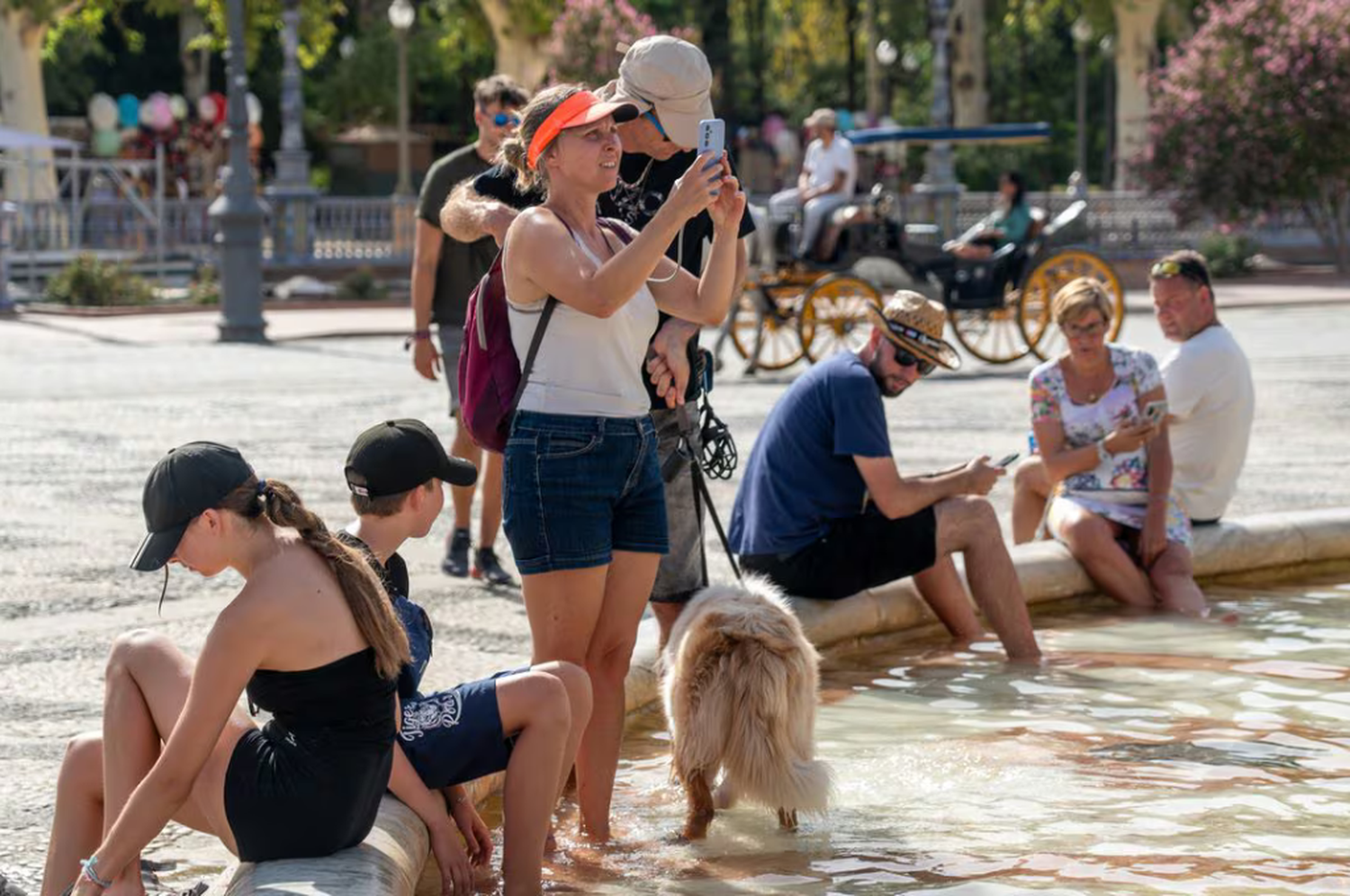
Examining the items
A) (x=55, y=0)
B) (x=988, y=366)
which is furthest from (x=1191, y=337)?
(x=55, y=0)

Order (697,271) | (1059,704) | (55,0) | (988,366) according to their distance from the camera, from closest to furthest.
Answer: (697,271)
(1059,704)
(988,366)
(55,0)

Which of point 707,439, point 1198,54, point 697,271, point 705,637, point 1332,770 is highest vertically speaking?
point 1198,54

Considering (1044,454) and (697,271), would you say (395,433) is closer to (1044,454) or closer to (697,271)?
(697,271)

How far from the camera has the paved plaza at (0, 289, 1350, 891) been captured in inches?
233

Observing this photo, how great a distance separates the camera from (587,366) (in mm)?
4371

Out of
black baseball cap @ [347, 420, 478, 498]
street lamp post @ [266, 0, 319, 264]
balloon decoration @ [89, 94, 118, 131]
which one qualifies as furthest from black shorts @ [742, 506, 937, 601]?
balloon decoration @ [89, 94, 118, 131]

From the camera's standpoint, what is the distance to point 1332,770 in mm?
5332

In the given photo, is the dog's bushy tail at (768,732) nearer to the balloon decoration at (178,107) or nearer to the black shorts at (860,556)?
the black shorts at (860,556)

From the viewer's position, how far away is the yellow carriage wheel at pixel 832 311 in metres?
16.5

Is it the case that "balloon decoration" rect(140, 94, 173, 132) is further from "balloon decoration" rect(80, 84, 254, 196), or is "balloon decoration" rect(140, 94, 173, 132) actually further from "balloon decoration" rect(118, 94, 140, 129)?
"balloon decoration" rect(118, 94, 140, 129)

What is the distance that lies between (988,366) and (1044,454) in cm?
1017

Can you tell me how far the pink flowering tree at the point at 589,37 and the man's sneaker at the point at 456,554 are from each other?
27.1m

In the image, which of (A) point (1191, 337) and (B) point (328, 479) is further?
(B) point (328, 479)

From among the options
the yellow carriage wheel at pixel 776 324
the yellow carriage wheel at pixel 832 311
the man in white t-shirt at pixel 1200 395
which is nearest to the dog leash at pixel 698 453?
the man in white t-shirt at pixel 1200 395
